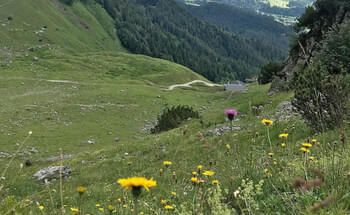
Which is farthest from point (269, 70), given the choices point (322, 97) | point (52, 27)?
point (52, 27)

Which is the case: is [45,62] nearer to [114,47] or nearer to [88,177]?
[88,177]

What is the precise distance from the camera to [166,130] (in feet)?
88.8

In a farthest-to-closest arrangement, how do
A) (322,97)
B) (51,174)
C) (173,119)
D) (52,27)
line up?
(52,27) → (173,119) → (51,174) → (322,97)

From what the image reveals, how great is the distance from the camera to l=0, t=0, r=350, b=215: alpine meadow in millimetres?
3740

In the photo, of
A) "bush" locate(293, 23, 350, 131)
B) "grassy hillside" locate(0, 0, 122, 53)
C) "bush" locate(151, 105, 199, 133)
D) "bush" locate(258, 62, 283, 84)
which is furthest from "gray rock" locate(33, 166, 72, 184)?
"grassy hillside" locate(0, 0, 122, 53)

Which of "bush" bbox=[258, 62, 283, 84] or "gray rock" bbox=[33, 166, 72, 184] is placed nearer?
"gray rock" bbox=[33, 166, 72, 184]

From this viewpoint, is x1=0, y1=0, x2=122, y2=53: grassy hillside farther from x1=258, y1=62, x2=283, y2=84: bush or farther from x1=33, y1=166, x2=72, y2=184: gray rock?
x1=33, y1=166, x2=72, y2=184: gray rock

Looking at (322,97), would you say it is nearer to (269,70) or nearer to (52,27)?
(269,70)

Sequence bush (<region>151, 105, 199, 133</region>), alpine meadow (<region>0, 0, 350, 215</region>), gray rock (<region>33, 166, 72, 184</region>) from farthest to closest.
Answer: bush (<region>151, 105, 199, 133</region>) → gray rock (<region>33, 166, 72, 184</region>) → alpine meadow (<region>0, 0, 350, 215</region>)

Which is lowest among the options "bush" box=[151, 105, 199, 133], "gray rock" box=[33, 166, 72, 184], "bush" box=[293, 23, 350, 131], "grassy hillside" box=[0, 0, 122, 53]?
"grassy hillside" box=[0, 0, 122, 53]

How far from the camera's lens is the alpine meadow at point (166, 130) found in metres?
3.74

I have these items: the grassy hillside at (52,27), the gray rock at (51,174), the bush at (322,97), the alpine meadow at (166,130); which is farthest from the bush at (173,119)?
the grassy hillside at (52,27)

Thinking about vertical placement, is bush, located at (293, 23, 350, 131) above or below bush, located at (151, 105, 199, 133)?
above

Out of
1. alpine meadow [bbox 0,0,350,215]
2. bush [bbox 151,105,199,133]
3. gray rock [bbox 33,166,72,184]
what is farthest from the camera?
bush [bbox 151,105,199,133]
